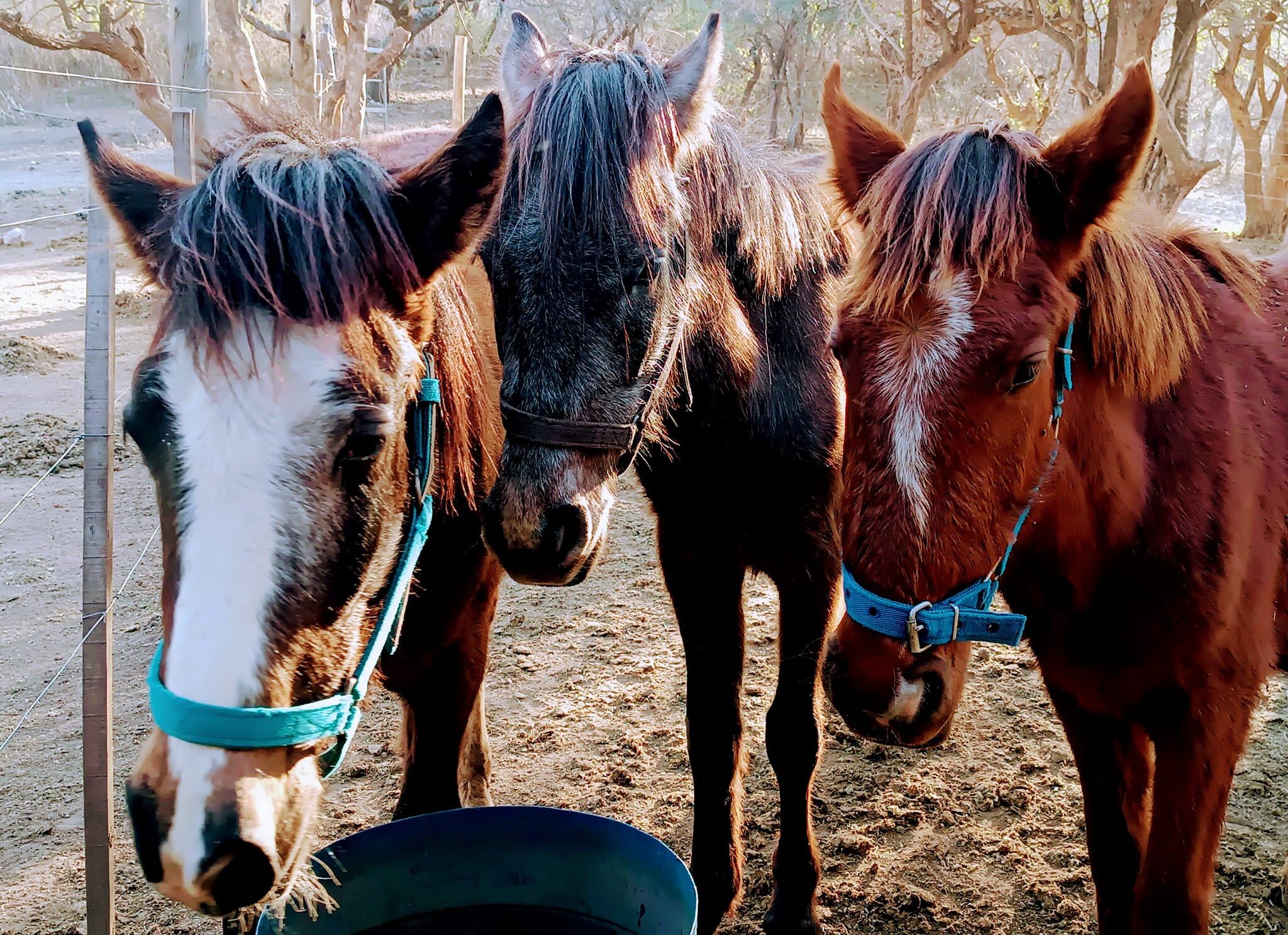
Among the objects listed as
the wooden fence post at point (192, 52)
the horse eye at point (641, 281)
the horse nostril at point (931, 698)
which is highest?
the wooden fence post at point (192, 52)

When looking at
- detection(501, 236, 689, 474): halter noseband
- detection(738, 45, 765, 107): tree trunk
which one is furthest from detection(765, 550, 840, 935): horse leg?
detection(738, 45, 765, 107): tree trunk

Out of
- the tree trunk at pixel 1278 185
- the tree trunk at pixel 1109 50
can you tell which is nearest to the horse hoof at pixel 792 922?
the tree trunk at pixel 1109 50

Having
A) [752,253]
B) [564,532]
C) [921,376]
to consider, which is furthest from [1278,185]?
[564,532]

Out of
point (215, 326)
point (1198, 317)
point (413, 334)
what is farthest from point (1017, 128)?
point (215, 326)

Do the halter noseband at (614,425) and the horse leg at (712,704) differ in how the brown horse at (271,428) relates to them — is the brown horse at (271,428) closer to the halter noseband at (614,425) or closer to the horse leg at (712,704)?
the halter noseband at (614,425)

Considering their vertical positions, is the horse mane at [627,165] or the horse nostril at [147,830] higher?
the horse mane at [627,165]

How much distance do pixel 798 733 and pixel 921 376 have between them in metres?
1.54

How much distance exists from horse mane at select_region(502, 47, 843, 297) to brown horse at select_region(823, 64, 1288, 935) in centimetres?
44

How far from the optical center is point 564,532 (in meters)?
1.99

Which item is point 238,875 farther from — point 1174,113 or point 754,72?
point 754,72

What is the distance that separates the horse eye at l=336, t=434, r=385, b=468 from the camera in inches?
59.2

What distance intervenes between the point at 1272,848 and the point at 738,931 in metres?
1.79

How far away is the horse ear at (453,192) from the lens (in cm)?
166

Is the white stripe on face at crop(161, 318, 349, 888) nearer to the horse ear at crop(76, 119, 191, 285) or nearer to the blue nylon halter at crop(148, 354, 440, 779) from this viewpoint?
the blue nylon halter at crop(148, 354, 440, 779)
